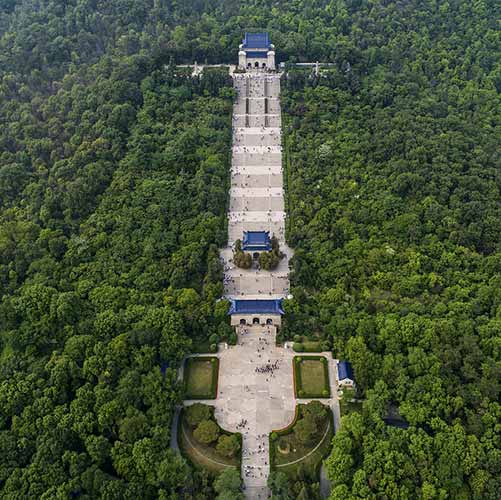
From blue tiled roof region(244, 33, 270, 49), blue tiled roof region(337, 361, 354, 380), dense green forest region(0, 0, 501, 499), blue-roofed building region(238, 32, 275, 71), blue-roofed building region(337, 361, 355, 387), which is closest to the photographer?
dense green forest region(0, 0, 501, 499)

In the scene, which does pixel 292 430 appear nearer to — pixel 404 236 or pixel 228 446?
pixel 228 446

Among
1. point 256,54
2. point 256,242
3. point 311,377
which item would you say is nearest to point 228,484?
point 311,377

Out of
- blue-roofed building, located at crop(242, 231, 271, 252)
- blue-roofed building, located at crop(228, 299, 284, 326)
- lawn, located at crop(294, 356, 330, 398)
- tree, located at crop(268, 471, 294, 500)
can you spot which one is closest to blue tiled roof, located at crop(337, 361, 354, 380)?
lawn, located at crop(294, 356, 330, 398)

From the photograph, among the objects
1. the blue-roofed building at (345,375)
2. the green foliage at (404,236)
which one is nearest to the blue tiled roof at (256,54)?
the green foliage at (404,236)

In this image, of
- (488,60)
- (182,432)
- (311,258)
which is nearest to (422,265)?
(311,258)

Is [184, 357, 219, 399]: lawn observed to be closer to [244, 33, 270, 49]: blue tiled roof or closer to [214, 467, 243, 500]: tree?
[214, 467, 243, 500]: tree

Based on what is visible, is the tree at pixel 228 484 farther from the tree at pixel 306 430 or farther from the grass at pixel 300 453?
the tree at pixel 306 430
